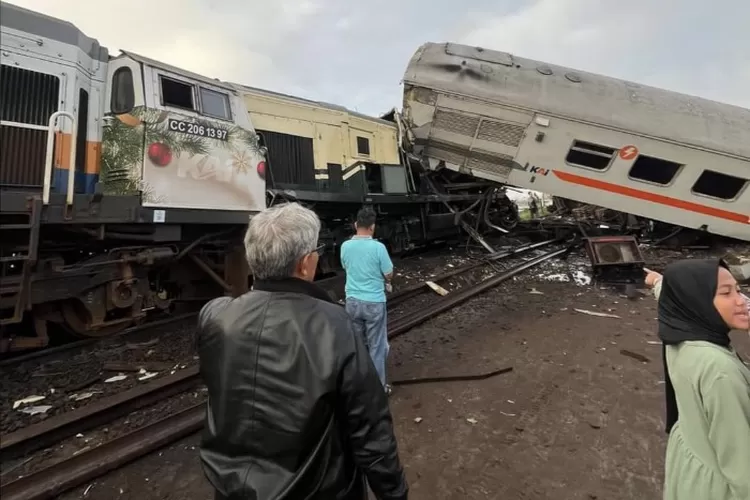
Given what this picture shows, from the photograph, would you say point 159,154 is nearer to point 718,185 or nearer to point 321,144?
point 321,144

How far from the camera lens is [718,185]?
347 inches

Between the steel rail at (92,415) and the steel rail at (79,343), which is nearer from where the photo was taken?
the steel rail at (92,415)

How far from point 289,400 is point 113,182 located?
4.60 metres

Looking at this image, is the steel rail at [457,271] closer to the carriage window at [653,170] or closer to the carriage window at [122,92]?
the carriage window at [653,170]

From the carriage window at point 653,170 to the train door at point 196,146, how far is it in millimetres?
7461

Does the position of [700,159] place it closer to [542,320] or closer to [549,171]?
[549,171]

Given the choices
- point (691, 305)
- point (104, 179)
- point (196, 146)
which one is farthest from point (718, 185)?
point (104, 179)

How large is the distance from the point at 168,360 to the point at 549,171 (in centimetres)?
798

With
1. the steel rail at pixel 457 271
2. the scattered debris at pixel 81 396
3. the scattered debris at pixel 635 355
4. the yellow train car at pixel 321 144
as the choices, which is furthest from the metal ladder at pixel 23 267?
the scattered debris at pixel 635 355

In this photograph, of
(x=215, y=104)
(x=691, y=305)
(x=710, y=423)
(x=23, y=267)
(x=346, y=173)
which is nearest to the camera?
(x=710, y=423)

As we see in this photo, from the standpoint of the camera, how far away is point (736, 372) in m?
1.42

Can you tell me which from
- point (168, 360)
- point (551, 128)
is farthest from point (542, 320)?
point (168, 360)

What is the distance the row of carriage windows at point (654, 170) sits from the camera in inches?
343

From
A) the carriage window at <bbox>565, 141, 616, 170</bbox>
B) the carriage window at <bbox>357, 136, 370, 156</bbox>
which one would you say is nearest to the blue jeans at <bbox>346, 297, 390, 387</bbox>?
the carriage window at <bbox>357, 136, 370, 156</bbox>
